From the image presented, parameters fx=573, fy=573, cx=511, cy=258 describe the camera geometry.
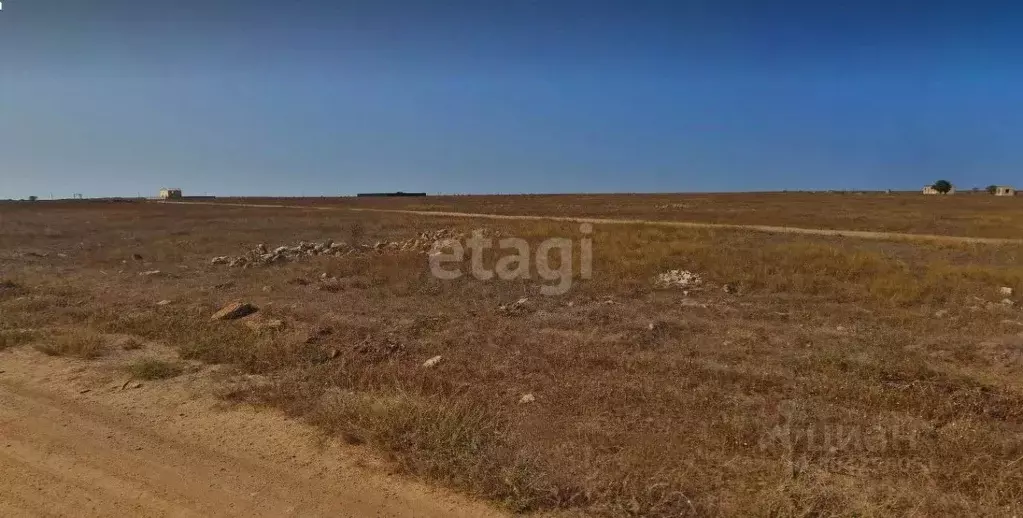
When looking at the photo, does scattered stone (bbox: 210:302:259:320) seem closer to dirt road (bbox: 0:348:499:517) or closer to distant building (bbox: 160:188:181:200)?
dirt road (bbox: 0:348:499:517)

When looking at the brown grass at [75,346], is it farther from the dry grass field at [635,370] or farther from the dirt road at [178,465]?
the dirt road at [178,465]

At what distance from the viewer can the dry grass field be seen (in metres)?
3.93

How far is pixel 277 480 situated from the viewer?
3998mm

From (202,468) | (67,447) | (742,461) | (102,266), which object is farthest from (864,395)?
(102,266)

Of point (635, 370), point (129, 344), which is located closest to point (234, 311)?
point (129, 344)

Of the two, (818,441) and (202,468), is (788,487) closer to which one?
(818,441)

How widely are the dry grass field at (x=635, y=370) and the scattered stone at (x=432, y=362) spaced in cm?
18

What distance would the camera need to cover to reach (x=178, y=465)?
419 cm

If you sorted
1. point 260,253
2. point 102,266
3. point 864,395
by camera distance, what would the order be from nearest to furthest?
point 864,395 < point 102,266 < point 260,253

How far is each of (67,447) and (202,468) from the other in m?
1.26

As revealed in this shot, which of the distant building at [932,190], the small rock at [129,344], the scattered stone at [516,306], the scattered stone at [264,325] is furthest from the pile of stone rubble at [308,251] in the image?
the distant building at [932,190]
